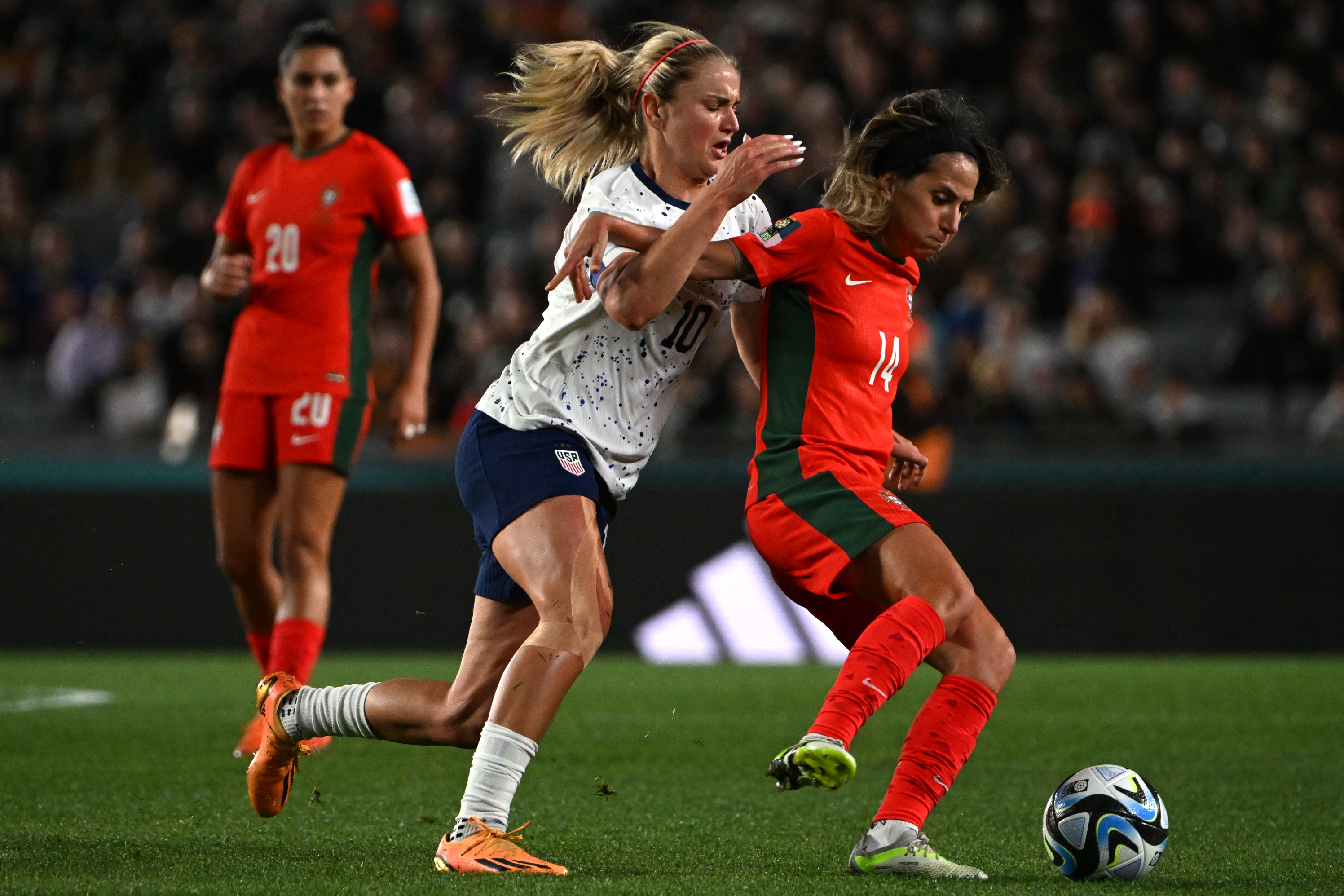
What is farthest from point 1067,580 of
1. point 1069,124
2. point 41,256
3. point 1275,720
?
point 41,256

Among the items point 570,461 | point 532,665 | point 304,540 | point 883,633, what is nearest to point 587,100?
point 570,461

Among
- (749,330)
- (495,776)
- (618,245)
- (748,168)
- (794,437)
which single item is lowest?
(495,776)

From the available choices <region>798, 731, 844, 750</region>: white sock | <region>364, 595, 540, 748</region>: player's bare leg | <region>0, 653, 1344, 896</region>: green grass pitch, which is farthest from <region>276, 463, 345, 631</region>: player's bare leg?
<region>798, 731, 844, 750</region>: white sock

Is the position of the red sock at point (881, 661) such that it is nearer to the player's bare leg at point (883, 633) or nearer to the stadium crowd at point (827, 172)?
the player's bare leg at point (883, 633)

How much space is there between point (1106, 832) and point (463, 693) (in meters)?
1.51

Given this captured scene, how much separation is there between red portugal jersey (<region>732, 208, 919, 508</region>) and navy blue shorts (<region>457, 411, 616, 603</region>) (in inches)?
16.2

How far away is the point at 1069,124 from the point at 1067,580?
4.59 metres

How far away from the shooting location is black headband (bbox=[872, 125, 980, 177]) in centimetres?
388

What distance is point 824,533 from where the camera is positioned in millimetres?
3689

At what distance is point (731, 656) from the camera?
401 inches

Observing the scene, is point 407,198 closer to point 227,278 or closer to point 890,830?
point 227,278

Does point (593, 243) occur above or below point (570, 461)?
above

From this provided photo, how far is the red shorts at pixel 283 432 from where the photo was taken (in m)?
5.64

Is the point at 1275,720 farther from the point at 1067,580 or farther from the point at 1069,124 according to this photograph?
the point at 1069,124
